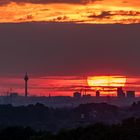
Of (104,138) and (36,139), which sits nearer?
(104,138)

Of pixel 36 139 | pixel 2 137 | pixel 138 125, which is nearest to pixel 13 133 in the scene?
pixel 2 137

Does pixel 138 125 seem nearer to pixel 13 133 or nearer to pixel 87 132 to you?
pixel 87 132

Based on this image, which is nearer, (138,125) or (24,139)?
(138,125)

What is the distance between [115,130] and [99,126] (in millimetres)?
7785

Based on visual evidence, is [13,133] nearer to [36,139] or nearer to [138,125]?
[36,139]

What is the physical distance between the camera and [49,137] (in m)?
96.0

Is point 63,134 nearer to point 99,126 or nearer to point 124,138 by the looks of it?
point 99,126

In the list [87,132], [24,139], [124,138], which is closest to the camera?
[124,138]

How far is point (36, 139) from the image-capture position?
9588 centimetres

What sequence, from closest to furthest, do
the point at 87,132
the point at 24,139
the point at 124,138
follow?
the point at 124,138 → the point at 87,132 → the point at 24,139

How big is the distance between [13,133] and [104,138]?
2211 centimetres

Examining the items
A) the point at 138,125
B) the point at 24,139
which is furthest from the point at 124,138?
the point at 24,139

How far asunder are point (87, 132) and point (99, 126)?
3.68 metres

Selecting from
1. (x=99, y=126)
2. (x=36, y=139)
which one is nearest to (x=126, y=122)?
(x=99, y=126)
